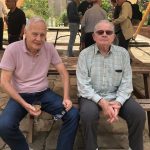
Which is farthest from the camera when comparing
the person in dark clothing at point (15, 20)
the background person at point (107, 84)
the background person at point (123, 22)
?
the person in dark clothing at point (15, 20)

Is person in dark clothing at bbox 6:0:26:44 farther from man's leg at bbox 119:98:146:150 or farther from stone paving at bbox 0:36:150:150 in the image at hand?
man's leg at bbox 119:98:146:150

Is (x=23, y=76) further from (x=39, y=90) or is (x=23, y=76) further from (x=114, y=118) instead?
(x=114, y=118)

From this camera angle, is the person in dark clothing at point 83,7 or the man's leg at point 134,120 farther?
the person in dark clothing at point 83,7

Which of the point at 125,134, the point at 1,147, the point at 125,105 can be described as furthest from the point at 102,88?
the point at 1,147

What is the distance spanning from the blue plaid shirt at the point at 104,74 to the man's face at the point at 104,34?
3.9 inches

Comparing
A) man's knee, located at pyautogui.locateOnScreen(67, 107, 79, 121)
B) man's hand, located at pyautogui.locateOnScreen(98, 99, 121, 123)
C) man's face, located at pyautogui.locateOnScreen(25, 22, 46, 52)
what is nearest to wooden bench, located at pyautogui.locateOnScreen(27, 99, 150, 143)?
man's knee, located at pyautogui.locateOnScreen(67, 107, 79, 121)

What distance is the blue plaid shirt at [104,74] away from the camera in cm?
353

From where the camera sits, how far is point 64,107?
3391 millimetres

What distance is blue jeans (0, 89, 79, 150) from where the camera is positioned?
3152 millimetres

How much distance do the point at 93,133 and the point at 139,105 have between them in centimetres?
52

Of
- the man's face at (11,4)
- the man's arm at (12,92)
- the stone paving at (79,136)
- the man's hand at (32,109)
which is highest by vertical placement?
the man's face at (11,4)

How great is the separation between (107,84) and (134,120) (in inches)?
17.7

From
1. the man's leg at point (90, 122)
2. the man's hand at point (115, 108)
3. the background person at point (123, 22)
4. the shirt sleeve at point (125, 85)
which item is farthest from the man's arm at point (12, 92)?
the background person at point (123, 22)

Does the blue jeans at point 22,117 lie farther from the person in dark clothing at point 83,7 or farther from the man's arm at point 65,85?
the person in dark clothing at point 83,7
